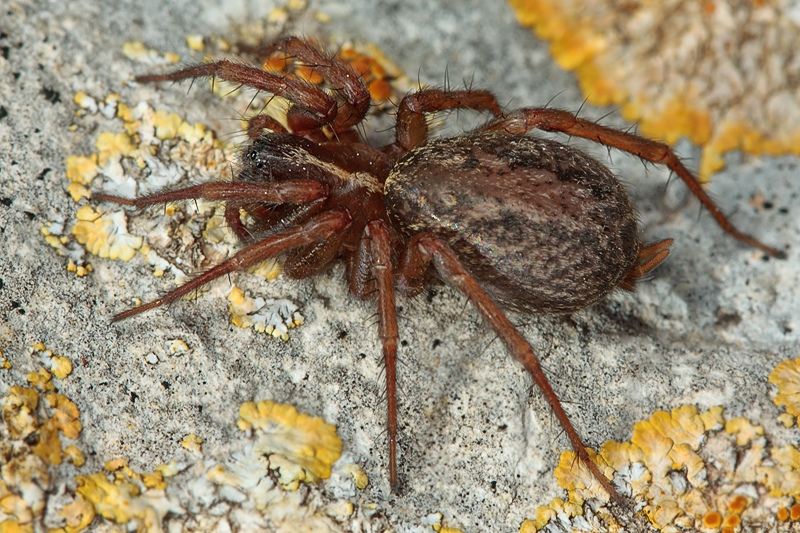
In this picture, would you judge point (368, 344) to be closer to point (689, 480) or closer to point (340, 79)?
point (340, 79)

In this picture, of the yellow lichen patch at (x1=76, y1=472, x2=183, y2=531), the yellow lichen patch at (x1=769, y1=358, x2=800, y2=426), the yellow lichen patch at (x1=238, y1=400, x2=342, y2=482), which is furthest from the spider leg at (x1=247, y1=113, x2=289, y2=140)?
the yellow lichen patch at (x1=769, y1=358, x2=800, y2=426)

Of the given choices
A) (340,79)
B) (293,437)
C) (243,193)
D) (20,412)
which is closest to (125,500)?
(20,412)

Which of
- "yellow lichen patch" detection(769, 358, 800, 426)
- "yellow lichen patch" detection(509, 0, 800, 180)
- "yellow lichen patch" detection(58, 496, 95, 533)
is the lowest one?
"yellow lichen patch" detection(58, 496, 95, 533)

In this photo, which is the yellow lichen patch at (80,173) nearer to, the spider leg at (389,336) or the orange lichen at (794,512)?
the spider leg at (389,336)

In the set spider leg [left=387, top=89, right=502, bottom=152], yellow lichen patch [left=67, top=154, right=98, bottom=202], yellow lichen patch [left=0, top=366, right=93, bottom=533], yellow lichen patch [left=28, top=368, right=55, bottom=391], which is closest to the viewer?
yellow lichen patch [left=0, top=366, right=93, bottom=533]

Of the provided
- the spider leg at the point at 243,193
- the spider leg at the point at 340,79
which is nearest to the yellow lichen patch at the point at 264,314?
the spider leg at the point at 243,193

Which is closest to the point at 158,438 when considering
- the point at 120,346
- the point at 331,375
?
Answer: the point at 120,346

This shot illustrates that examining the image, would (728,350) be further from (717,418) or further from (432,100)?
(432,100)

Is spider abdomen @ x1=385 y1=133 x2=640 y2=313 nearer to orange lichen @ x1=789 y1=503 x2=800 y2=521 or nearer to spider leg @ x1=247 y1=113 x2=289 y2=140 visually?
spider leg @ x1=247 y1=113 x2=289 y2=140
